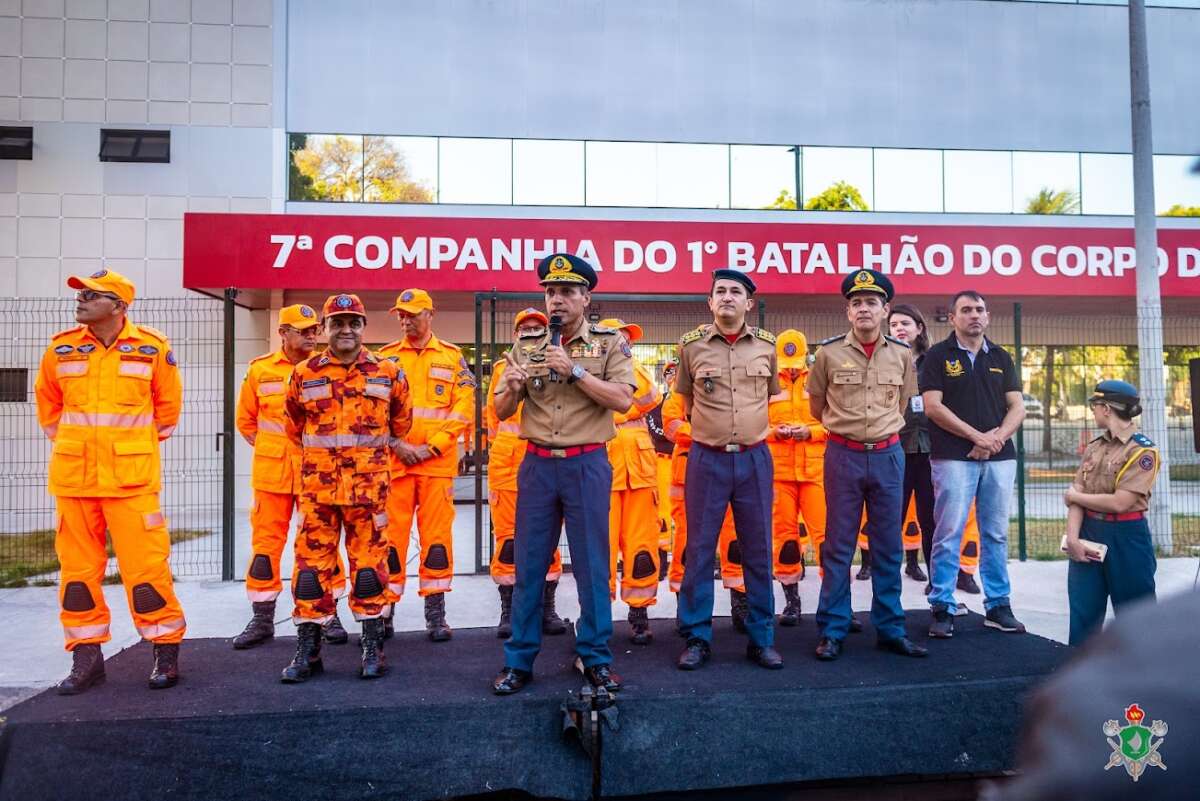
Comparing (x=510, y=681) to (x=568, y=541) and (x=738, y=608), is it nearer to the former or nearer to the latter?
(x=568, y=541)

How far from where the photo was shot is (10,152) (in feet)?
38.8

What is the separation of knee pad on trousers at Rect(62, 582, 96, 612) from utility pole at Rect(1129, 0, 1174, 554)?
9510 millimetres

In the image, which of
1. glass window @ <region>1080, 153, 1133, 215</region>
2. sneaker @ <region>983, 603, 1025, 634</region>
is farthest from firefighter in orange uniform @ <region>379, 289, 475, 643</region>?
glass window @ <region>1080, 153, 1133, 215</region>

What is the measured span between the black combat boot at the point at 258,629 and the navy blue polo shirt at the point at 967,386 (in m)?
4.53

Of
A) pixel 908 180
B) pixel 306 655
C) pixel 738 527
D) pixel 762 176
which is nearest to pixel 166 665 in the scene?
pixel 306 655

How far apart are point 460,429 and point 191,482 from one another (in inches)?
273

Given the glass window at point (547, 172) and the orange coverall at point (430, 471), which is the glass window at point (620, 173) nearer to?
the glass window at point (547, 172)

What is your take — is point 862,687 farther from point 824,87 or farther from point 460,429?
point 824,87

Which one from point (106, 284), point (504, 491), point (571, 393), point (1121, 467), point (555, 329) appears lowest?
point (504, 491)

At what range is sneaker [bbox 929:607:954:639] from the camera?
4680mm

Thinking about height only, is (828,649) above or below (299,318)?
below

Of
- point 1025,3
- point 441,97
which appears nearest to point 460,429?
point 441,97

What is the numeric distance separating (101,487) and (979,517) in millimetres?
5296

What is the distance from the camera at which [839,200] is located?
13.8m
